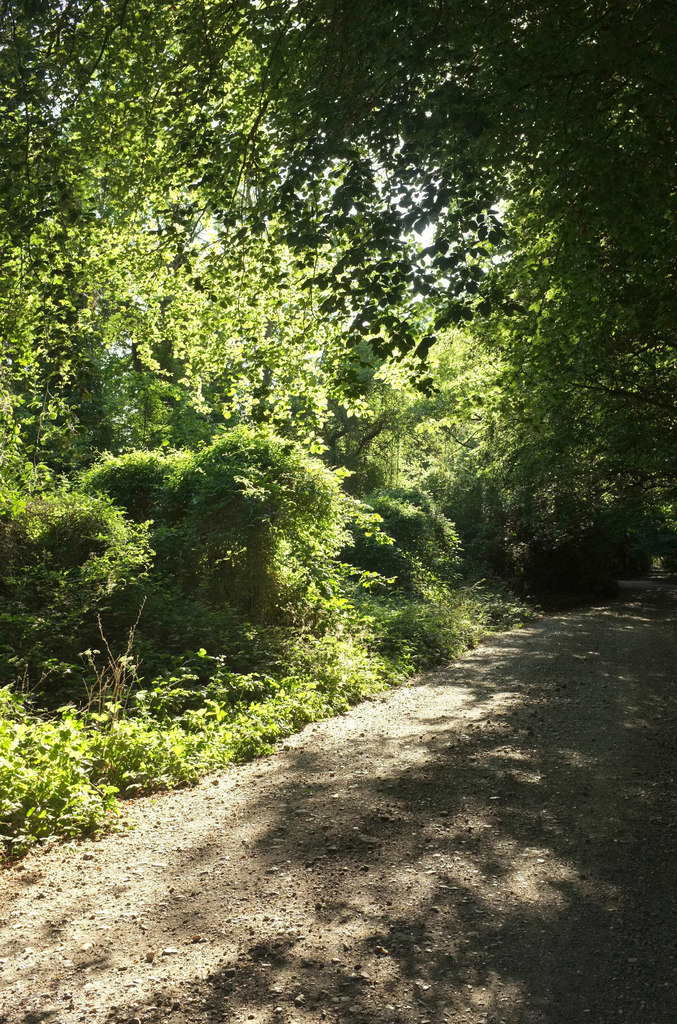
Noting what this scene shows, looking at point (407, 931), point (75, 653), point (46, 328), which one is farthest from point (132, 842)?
point (46, 328)

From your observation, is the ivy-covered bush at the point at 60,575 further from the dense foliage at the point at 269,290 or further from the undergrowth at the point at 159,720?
the undergrowth at the point at 159,720

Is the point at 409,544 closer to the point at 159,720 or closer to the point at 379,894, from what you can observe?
the point at 159,720

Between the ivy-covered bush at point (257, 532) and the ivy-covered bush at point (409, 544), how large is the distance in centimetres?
486

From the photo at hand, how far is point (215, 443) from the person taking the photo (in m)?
12.5

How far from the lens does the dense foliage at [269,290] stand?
20.5 feet

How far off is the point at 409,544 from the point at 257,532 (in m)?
9.10

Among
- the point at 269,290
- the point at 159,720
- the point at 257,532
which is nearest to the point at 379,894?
the point at 159,720

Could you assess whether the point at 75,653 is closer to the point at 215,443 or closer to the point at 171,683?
the point at 171,683

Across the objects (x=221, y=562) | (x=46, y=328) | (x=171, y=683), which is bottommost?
(x=171, y=683)

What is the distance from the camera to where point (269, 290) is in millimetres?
8898

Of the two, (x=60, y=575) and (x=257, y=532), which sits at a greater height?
(x=257, y=532)

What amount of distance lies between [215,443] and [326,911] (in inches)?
364

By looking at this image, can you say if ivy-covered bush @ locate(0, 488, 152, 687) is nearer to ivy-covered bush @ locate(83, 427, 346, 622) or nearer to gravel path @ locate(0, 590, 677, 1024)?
ivy-covered bush @ locate(83, 427, 346, 622)

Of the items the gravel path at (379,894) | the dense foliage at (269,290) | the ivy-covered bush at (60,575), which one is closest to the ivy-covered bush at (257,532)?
the dense foliage at (269,290)
